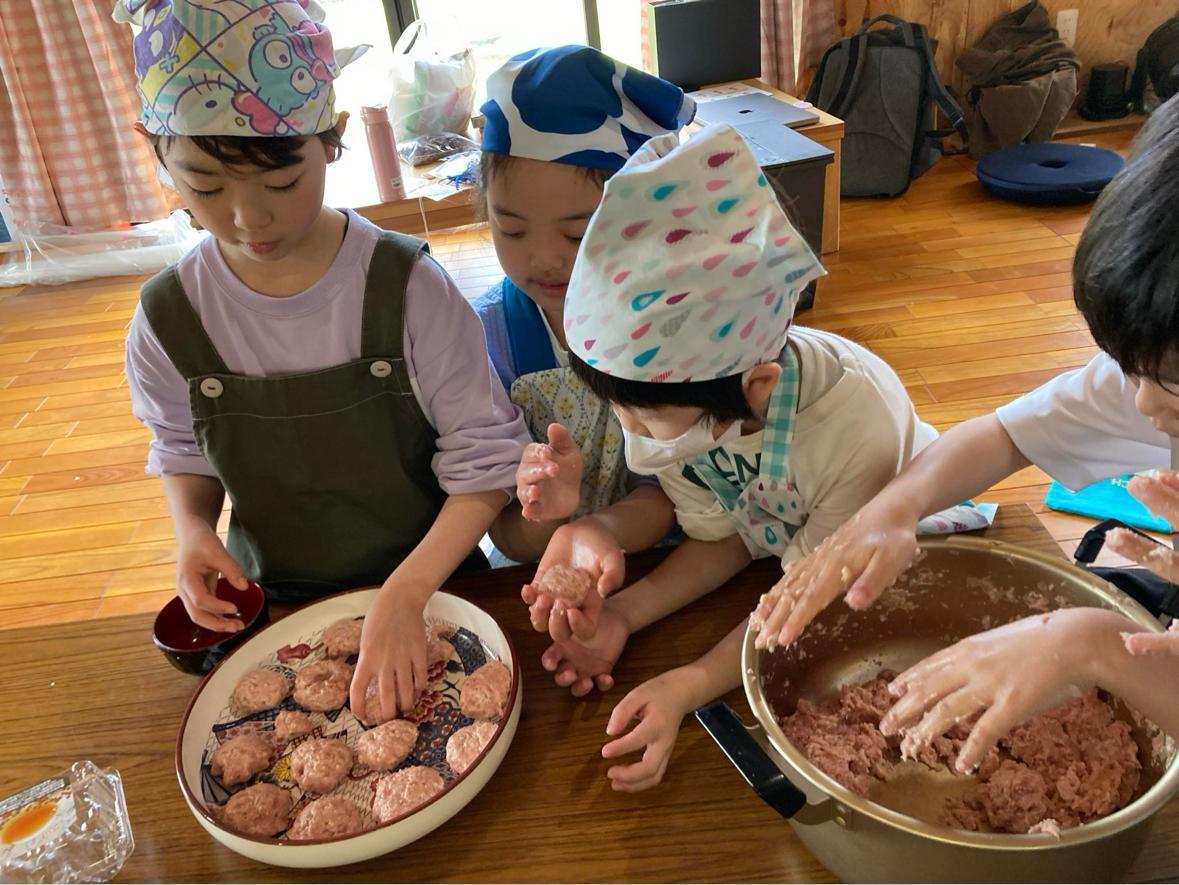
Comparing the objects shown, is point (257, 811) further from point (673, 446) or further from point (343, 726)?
point (673, 446)

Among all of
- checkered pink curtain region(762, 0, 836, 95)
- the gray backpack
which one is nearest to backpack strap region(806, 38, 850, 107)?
the gray backpack

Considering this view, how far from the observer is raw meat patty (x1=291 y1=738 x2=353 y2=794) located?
765mm

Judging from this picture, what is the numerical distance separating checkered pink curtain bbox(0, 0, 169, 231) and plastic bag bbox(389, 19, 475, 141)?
1.36 meters

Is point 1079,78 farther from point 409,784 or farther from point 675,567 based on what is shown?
point 409,784

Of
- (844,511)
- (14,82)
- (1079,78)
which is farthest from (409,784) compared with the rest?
(1079,78)

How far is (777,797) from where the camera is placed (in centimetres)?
57

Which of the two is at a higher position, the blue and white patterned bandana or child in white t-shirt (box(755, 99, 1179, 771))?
the blue and white patterned bandana

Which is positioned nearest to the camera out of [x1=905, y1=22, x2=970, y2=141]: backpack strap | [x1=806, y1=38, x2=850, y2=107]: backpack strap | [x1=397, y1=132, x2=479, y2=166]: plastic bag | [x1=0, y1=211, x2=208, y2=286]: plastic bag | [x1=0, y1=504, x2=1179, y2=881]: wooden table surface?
[x1=0, y1=504, x2=1179, y2=881]: wooden table surface

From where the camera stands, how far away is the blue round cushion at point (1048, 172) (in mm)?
3178

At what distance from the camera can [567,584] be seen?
86 centimetres

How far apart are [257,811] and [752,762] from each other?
42cm

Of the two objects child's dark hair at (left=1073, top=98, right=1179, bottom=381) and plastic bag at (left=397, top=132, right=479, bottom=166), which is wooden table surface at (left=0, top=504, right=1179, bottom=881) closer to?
child's dark hair at (left=1073, top=98, right=1179, bottom=381)

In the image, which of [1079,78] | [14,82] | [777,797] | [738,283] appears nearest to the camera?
[777,797]

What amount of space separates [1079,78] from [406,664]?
4092 mm
